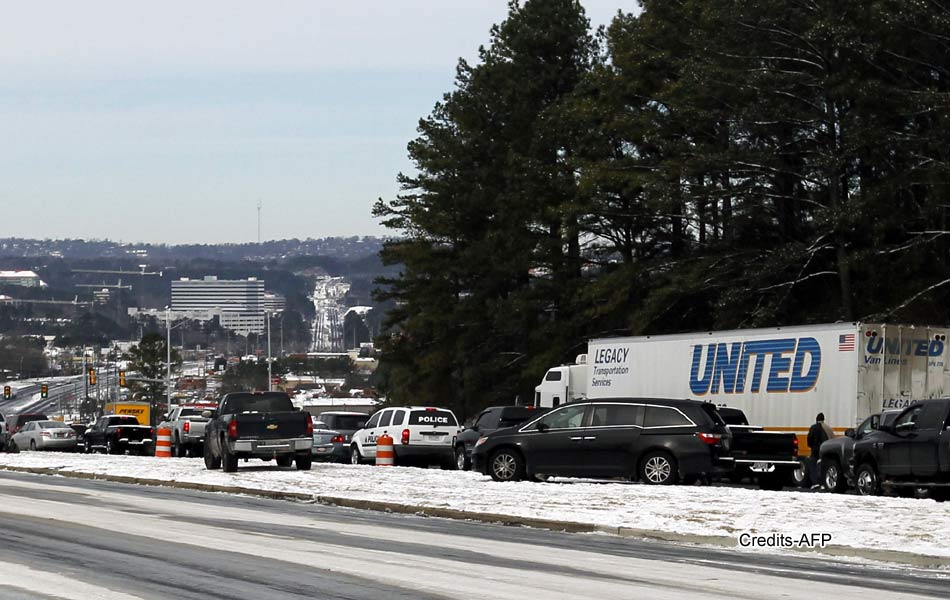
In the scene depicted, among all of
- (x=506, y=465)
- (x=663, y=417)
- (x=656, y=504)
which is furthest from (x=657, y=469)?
(x=656, y=504)

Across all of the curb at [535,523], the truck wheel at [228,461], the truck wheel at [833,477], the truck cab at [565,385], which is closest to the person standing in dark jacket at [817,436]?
the truck wheel at [833,477]

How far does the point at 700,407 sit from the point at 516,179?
125 feet

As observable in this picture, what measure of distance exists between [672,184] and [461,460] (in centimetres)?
1827

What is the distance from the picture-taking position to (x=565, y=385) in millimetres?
43406

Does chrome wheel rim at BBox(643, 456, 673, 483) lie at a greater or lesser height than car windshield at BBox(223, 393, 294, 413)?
lesser

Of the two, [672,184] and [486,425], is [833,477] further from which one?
[672,184]

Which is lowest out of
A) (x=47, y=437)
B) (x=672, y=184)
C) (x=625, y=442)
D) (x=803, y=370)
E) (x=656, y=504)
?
(x=47, y=437)

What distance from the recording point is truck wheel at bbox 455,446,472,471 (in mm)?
37812

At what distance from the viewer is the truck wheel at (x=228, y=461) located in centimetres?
3400

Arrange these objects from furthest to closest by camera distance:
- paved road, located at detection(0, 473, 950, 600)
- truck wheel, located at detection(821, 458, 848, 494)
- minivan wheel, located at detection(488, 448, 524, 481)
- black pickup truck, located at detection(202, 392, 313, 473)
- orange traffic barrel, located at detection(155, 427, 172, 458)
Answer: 1. orange traffic barrel, located at detection(155, 427, 172, 458)
2. black pickup truck, located at detection(202, 392, 313, 473)
3. minivan wheel, located at detection(488, 448, 524, 481)
4. truck wheel, located at detection(821, 458, 848, 494)
5. paved road, located at detection(0, 473, 950, 600)

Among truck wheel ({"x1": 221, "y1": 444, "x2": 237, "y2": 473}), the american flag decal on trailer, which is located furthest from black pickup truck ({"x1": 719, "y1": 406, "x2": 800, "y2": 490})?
truck wheel ({"x1": 221, "y1": 444, "x2": 237, "y2": 473})

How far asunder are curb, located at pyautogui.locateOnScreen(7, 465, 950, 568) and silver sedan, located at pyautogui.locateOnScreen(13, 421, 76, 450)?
28.4m

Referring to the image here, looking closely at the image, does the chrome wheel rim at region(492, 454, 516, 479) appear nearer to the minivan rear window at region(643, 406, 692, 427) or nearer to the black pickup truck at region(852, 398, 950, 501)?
the minivan rear window at region(643, 406, 692, 427)

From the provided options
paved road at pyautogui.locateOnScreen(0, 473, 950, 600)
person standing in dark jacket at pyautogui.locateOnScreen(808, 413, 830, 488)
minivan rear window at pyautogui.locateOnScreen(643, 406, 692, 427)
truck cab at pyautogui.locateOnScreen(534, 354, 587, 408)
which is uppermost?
truck cab at pyautogui.locateOnScreen(534, 354, 587, 408)
